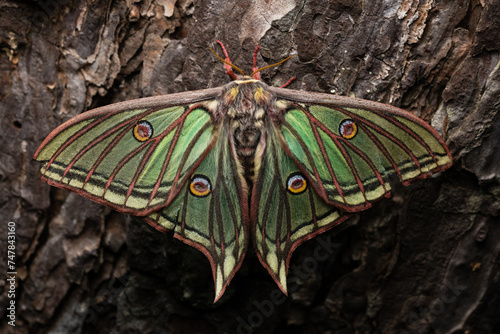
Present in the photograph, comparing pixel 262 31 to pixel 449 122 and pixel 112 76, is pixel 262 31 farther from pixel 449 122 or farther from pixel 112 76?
pixel 449 122

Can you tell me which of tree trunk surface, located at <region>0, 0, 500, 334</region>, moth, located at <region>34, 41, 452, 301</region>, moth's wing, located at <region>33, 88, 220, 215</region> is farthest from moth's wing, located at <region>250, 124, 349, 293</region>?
tree trunk surface, located at <region>0, 0, 500, 334</region>

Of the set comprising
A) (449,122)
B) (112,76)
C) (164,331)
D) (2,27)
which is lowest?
(164,331)

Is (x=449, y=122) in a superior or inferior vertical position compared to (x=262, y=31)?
inferior

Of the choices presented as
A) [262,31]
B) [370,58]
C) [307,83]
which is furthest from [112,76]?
[370,58]

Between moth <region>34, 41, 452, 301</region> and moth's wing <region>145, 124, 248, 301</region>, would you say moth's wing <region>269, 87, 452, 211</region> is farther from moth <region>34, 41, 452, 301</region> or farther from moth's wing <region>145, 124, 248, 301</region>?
moth's wing <region>145, 124, 248, 301</region>

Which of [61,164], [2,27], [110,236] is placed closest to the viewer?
[61,164]

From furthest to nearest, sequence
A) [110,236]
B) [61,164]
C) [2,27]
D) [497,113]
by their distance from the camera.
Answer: [110,236], [2,27], [497,113], [61,164]

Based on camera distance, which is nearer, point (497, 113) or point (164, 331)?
point (497, 113)
